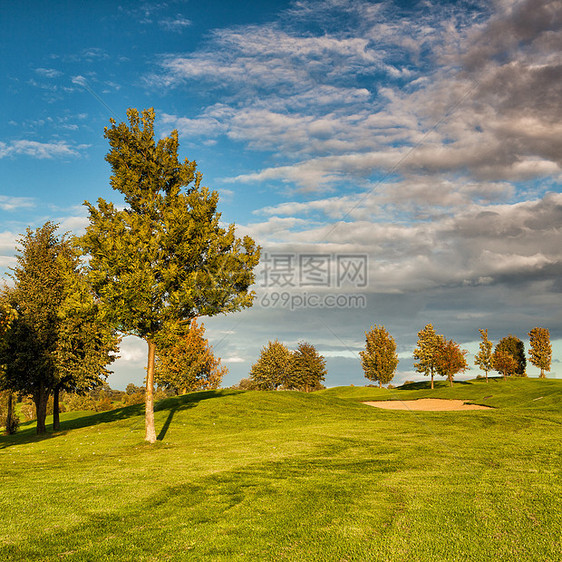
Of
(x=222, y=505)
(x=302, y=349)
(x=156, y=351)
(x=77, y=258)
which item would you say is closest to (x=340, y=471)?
(x=222, y=505)

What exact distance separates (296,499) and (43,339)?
26291 millimetres

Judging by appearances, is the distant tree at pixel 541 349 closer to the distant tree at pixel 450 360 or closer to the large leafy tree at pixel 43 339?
the distant tree at pixel 450 360

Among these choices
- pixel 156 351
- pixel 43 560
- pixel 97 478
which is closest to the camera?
pixel 43 560

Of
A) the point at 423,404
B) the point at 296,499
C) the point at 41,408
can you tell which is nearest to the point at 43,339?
the point at 41,408

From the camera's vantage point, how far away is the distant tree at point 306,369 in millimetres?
87338

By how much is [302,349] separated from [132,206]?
235ft

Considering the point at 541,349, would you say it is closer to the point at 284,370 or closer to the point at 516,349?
the point at 516,349

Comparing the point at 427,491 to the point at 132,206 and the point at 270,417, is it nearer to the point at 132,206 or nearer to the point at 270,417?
the point at 132,206

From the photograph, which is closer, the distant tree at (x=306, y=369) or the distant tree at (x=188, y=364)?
the distant tree at (x=188, y=364)

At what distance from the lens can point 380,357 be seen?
234 feet

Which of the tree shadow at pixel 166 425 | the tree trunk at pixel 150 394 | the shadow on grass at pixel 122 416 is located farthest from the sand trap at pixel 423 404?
the tree trunk at pixel 150 394

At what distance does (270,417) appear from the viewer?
31.0 m

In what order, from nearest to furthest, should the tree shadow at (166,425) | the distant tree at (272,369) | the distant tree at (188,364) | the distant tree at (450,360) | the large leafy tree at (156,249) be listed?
the large leafy tree at (156,249) < the tree shadow at (166,425) < the distant tree at (188,364) < the distant tree at (450,360) < the distant tree at (272,369)

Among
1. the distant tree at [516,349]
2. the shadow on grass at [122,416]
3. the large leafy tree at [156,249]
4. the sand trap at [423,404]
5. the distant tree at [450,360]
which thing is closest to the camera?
the large leafy tree at [156,249]
